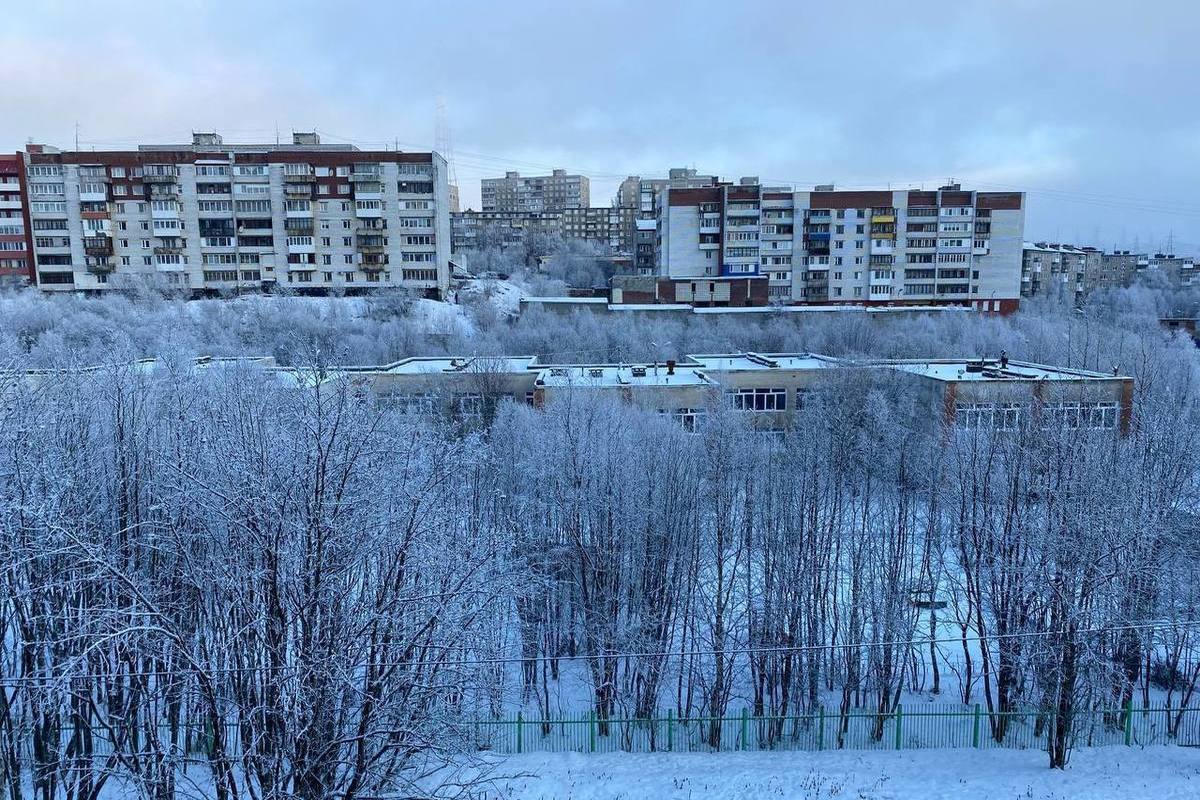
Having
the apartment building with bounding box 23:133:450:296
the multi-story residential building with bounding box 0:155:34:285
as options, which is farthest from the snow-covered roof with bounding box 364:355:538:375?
the multi-story residential building with bounding box 0:155:34:285

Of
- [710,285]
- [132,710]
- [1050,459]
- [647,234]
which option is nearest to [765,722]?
[1050,459]

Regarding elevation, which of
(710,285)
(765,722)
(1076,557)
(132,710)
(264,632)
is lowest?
(765,722)

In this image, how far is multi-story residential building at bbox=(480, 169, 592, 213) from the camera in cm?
14425

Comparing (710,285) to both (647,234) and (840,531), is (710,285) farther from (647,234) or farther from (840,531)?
(840,531)

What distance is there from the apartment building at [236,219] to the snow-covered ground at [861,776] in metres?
46.6

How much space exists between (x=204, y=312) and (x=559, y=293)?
1049 inches

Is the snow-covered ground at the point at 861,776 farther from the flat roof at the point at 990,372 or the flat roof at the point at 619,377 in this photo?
the flat roof at the point at 990,372

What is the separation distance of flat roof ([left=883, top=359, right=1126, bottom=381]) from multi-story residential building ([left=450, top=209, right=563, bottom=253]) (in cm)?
6920

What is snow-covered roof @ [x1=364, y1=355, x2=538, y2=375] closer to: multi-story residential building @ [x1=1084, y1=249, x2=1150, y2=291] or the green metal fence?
the green metal fence

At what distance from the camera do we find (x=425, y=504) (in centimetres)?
995

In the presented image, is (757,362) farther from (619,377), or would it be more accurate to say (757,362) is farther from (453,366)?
(453,366)

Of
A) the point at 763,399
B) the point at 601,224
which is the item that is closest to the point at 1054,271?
the point at 601,224

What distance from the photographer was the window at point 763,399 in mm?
29375

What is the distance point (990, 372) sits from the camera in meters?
28.1
